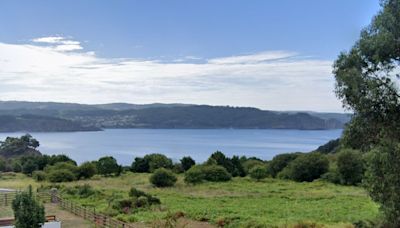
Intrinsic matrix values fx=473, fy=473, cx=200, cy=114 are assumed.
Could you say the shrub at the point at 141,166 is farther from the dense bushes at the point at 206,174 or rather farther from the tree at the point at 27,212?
the tree at the point at 27,212

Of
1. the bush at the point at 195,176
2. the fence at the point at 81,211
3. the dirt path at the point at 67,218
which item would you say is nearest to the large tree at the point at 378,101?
the fence at the point at 81,211

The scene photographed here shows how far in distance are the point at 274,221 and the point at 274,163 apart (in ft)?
118

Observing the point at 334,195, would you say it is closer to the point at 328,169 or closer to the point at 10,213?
the point at 328,169

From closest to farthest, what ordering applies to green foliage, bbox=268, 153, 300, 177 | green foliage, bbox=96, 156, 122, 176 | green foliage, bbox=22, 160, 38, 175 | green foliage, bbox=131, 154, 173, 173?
green foliage, bbox=96, 156, 122, 176
green foliage, bbox=268, 153, 300, 177
green foliage, bbox=131, 154, 173, 173
green foliage, bbox=22, 160, 38, 175

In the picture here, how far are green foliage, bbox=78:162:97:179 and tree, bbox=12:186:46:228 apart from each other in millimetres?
35204

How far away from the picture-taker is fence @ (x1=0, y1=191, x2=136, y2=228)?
23523 millimetres

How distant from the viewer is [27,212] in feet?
63.0

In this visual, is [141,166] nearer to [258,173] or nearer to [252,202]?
[258,173]

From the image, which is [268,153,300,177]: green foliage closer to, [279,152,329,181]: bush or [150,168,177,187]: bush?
[279,152,329,181]: bush

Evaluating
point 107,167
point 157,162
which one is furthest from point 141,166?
point 107,167

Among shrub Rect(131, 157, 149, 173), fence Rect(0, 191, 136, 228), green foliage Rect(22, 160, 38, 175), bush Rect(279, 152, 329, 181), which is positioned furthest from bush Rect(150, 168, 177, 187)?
green foliage Rect(22, 160, 38, 175)

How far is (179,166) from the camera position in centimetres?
6203

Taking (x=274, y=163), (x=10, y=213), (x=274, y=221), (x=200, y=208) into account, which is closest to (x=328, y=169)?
(x=274, y=163)

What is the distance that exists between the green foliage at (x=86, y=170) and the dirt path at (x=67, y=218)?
2062 centimetres
